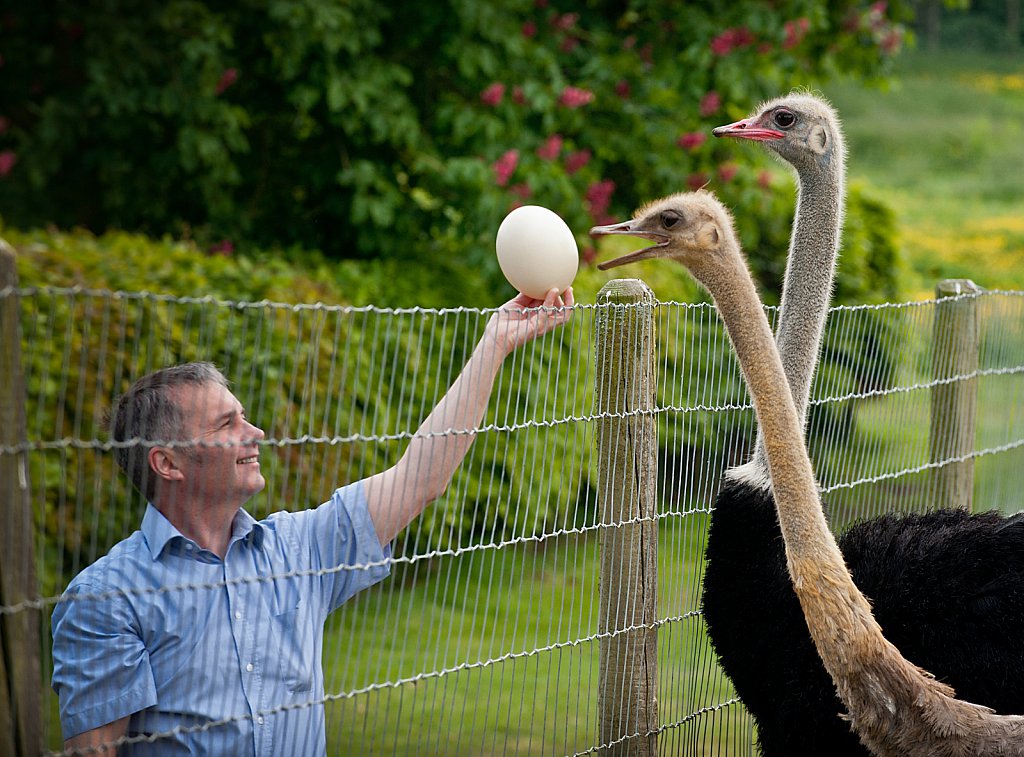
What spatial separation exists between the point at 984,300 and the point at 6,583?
4076 mm

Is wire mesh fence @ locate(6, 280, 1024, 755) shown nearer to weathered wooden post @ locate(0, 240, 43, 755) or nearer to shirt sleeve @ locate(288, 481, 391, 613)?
shirt sleeve @ locate(288, 481, 391, 613)

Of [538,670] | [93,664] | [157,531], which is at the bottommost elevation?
[538,670]

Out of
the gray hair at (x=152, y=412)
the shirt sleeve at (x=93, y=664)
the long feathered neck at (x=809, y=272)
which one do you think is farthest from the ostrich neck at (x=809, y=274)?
the shirt sleeve at (x=93, y=664)

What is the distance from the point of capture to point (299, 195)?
820 centimetres

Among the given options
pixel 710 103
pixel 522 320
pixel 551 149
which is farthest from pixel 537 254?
pixel 710 103

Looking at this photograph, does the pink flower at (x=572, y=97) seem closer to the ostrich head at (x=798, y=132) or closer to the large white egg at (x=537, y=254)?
the ostrich head at (x=798, y=132)

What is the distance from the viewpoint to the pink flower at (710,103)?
8055 mm

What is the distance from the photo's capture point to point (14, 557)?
87.0 inches

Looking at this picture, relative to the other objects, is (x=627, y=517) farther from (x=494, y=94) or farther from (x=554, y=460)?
(x=494, y=94)

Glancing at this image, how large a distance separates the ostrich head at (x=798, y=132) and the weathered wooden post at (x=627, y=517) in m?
0.80

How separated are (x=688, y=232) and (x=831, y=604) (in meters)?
0.86

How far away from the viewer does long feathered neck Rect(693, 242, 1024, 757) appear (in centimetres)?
287

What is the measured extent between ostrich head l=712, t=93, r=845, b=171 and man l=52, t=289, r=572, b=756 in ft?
4.50

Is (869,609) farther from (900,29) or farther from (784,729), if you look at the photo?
(900,29)
